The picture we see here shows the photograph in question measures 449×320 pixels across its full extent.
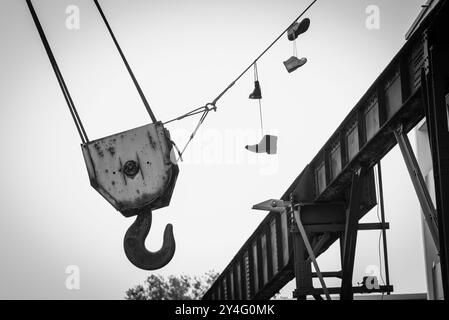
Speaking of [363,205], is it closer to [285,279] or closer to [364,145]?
[364,145]

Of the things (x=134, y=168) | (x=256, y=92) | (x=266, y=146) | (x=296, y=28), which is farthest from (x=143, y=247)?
(x=256, y=92)

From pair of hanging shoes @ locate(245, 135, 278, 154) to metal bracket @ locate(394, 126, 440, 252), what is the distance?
2718 mm

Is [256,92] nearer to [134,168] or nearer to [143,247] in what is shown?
[134,168]

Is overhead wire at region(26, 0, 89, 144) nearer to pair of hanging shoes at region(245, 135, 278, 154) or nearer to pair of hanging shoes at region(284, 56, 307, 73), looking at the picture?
pair of hanging shoes at region(245, 135, 278, 154)

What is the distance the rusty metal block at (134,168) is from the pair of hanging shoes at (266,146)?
4151mm

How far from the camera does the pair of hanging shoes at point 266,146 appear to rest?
15.0 metres

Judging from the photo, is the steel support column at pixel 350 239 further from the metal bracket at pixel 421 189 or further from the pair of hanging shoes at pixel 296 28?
the pair of hanging shoes at pixel 296 28

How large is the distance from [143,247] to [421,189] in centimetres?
382

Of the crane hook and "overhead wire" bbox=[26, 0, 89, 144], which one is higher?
"overhead wire" bbox=[26, 0, 89, 144]

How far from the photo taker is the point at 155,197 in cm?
1055

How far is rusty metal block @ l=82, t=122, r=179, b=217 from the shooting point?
10.6 meters

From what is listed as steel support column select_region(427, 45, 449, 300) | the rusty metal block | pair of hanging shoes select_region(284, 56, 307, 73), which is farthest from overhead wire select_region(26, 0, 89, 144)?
pair of hanging shoes select_region(284, 56, 307, 73)
